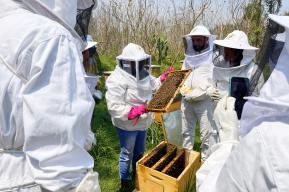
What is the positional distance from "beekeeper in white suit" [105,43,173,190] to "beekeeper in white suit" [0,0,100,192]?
240 centimetres

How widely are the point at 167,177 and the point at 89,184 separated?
76.8 inches

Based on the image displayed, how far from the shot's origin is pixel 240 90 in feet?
7.83

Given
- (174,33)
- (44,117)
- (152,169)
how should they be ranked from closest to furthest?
(44,117)
(152,169)
(174,33)

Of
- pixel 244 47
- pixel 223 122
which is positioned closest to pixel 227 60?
pixel 244 47

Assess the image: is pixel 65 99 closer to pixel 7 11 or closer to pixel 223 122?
pixel 7 11

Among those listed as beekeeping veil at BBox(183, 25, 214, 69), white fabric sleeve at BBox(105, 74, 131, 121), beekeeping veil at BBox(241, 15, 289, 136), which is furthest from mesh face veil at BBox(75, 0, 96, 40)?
beekeeping veil at BBox(183, 25, 214, 69)

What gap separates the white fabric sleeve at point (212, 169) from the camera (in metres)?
1.25

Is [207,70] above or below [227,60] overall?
below

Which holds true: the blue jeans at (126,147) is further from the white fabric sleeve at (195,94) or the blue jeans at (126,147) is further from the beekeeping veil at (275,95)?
the beekeeping veil at (275,95)

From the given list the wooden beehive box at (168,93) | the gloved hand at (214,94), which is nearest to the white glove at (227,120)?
the wooden beehive box at (168,93)

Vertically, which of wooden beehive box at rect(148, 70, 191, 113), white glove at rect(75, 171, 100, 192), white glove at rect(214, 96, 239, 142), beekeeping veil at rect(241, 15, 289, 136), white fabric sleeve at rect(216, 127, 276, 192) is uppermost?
beekeeping veil at rect(241, 15, 289, 136)

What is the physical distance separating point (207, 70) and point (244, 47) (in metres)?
0.90

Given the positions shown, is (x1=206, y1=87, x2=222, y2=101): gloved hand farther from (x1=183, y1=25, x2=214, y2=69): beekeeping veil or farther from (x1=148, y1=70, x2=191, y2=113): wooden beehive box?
(x1=183, y1=25, x2=214, y2=69): beekeeping veil

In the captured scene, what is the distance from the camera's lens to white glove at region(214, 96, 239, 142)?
6.13 ft
